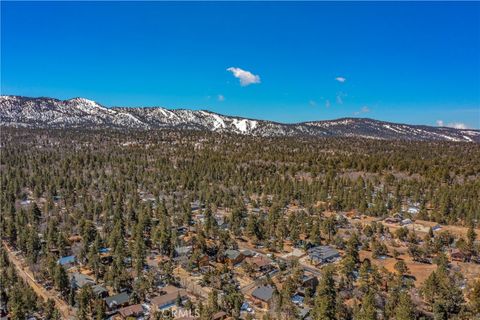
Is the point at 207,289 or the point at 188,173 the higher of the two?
the point at 188,173

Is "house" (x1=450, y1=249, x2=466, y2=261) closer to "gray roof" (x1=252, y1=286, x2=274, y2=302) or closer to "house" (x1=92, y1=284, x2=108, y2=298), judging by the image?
"gray roof" (x1=252, y1=286, x2=274, y2=302)

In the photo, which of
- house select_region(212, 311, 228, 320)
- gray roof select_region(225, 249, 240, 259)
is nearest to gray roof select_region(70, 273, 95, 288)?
house select_region(212, 311, 228, 320)

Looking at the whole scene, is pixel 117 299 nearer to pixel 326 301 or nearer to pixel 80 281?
pixel 80 281

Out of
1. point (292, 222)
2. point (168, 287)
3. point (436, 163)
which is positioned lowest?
point (168, 287)

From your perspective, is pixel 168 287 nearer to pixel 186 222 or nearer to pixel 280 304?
pixel 280 304

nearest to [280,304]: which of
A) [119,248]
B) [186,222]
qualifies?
[119,248]

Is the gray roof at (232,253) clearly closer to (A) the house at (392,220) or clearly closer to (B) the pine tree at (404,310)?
(B) the pine tree at (404,310)

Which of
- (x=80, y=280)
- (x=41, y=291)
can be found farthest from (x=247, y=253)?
(x=41, y=291)
